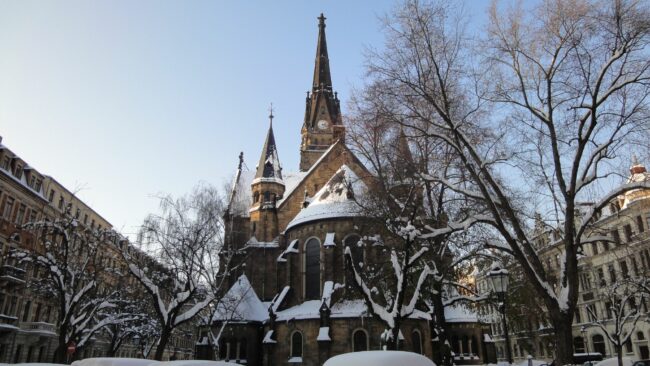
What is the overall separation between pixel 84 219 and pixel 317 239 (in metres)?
26.2

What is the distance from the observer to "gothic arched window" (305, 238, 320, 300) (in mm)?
31984

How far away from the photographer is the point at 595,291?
148 ft

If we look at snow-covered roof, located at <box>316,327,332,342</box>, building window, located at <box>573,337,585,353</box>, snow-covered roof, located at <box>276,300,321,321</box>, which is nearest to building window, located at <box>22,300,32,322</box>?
snow-covered roof, located at <box>276,300,321,321</box>

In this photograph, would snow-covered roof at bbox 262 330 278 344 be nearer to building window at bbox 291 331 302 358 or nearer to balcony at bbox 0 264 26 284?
building window at bbox 291 331 302 358

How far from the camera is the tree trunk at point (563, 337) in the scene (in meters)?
11.1

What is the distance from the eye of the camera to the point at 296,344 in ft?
95.4

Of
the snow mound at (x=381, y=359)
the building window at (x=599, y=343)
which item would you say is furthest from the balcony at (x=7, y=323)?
the building window at (x=599, y=343)

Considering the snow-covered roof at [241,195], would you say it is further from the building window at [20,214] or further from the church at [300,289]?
the building window at [20,214]

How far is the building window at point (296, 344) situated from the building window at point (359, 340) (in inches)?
147

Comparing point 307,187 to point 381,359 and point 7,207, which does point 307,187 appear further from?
point 381,359

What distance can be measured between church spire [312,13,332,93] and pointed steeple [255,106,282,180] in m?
16.0

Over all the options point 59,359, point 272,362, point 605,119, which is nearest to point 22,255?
point 59,359

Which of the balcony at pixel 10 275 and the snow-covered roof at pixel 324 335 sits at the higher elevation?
the balcony at pixel 10 275

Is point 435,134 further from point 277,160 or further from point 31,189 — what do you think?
point 31,189
